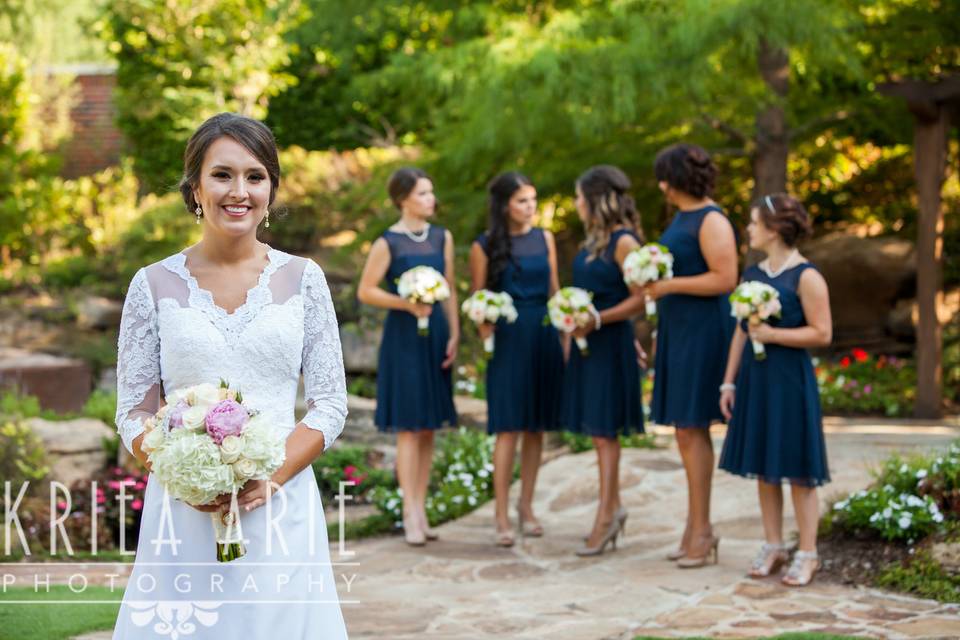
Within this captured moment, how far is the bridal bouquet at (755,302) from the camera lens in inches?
213

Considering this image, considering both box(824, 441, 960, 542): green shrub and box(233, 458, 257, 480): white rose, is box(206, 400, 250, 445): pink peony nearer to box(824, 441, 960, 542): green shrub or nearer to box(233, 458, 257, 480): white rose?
box(233, 458, 257, 480): white rose

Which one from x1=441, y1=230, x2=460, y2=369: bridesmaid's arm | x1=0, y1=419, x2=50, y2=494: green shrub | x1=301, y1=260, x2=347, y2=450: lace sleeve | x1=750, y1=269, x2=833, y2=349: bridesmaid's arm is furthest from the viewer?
x1=0, y1=419, x2=50, y2=494: green shrub

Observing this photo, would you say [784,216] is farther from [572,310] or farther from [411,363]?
[411,363]

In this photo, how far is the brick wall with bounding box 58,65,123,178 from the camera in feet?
59.3

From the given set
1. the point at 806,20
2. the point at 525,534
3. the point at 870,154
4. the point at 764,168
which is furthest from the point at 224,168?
the point at 870,154

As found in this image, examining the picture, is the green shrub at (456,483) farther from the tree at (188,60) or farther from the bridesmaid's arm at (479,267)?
the tree at (188,60)

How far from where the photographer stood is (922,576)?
211 inches

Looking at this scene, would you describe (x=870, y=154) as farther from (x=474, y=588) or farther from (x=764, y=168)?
(x=474, y=588)

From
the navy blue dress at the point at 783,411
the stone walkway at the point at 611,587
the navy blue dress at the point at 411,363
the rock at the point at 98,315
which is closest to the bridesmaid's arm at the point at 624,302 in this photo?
the navy blue dress at the point at 783,411

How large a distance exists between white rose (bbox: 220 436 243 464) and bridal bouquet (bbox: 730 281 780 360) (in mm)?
3350

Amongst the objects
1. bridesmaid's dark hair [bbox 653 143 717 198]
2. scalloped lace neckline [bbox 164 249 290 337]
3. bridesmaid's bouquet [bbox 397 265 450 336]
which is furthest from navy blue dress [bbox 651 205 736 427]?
scalloped lace neckline [bbox 164 249 290 337]

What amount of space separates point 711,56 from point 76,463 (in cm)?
555

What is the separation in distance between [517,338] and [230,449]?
4170 millimetres

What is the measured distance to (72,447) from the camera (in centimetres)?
795
